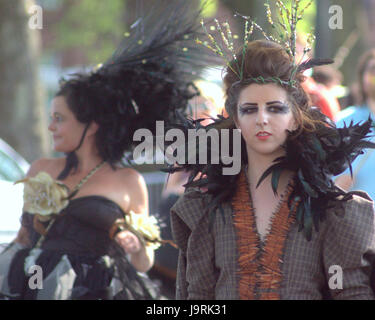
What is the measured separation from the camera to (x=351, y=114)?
4309mm

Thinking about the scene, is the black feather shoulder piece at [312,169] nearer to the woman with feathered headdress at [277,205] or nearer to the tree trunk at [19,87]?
the woman with feathered headdress at [277,205]

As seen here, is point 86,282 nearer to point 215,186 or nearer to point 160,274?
point 215,186

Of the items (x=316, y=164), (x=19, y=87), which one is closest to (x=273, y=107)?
(x=316, y=164)

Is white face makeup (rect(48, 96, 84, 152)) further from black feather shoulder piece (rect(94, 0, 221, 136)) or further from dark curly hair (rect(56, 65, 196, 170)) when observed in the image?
black feather shoulder piece (rect(94, 0, 221, 136))

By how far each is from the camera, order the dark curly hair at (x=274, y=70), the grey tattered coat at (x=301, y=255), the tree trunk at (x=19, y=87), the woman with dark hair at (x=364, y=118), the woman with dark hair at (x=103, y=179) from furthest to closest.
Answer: the tree trunk at (x=19, y=87), the woman with dark hair at (x=364, y=118), the woman with dark hair at (x=103, y=179), the dark curly hair at (x=274, y=70), the grey tattered coat at (x=301, y=255)

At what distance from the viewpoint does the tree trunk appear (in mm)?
8891

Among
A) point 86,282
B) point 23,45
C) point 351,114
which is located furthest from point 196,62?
point 23,45

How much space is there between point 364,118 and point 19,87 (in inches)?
234

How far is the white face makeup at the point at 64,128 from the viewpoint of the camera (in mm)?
3904

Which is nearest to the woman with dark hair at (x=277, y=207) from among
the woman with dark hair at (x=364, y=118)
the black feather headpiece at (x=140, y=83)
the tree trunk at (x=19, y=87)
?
the woman with dark hair at (x=364, y=118)

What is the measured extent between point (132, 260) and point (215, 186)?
4.52 feet

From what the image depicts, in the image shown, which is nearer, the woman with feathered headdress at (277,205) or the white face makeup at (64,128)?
the woman with feathered headdress at (277,205)

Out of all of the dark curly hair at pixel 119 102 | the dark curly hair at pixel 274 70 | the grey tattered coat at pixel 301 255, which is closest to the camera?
the grey tattered coat at pixel 301 255

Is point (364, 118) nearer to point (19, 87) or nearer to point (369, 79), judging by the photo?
point (369, 79)
